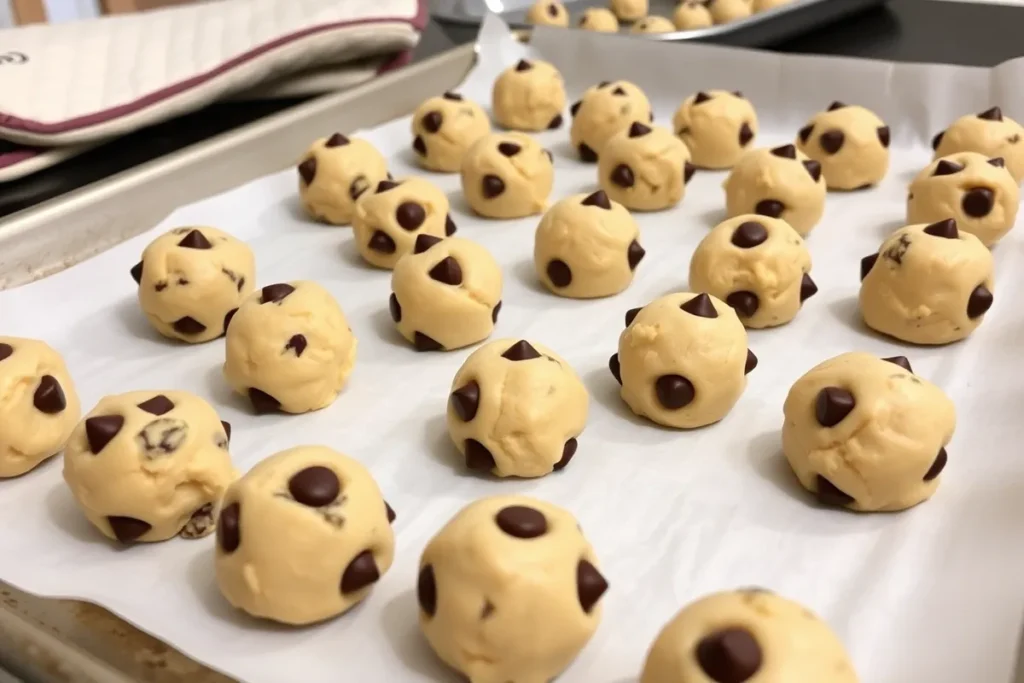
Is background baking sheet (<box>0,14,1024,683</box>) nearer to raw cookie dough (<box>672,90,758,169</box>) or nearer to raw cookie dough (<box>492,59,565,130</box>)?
raw cookie dough (<box>672,90,758,169</box>)

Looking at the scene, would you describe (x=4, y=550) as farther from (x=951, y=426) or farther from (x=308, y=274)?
(x=951, y=426)

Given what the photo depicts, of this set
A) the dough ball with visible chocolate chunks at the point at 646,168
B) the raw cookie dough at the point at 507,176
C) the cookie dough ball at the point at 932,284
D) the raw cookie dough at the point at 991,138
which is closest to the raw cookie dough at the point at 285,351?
the raw cookie dough at the point at 507,176

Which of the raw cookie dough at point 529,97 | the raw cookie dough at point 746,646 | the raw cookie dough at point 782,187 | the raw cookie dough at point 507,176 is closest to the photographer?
the raw cookie dough at point 746,646

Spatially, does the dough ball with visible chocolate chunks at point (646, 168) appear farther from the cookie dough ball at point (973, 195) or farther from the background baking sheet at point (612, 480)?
the cookie dough ball at point (973, 195)

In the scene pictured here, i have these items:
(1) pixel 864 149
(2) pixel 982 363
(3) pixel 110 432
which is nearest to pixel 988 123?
(1) pixel 864 149

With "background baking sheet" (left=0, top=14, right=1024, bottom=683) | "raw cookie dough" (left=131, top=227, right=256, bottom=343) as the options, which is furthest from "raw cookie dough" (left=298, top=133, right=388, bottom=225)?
"raw cookie dough" (left=131, top=227, right=256, bottom=343)

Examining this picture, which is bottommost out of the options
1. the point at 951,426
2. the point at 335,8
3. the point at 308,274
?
the point at 308,274
